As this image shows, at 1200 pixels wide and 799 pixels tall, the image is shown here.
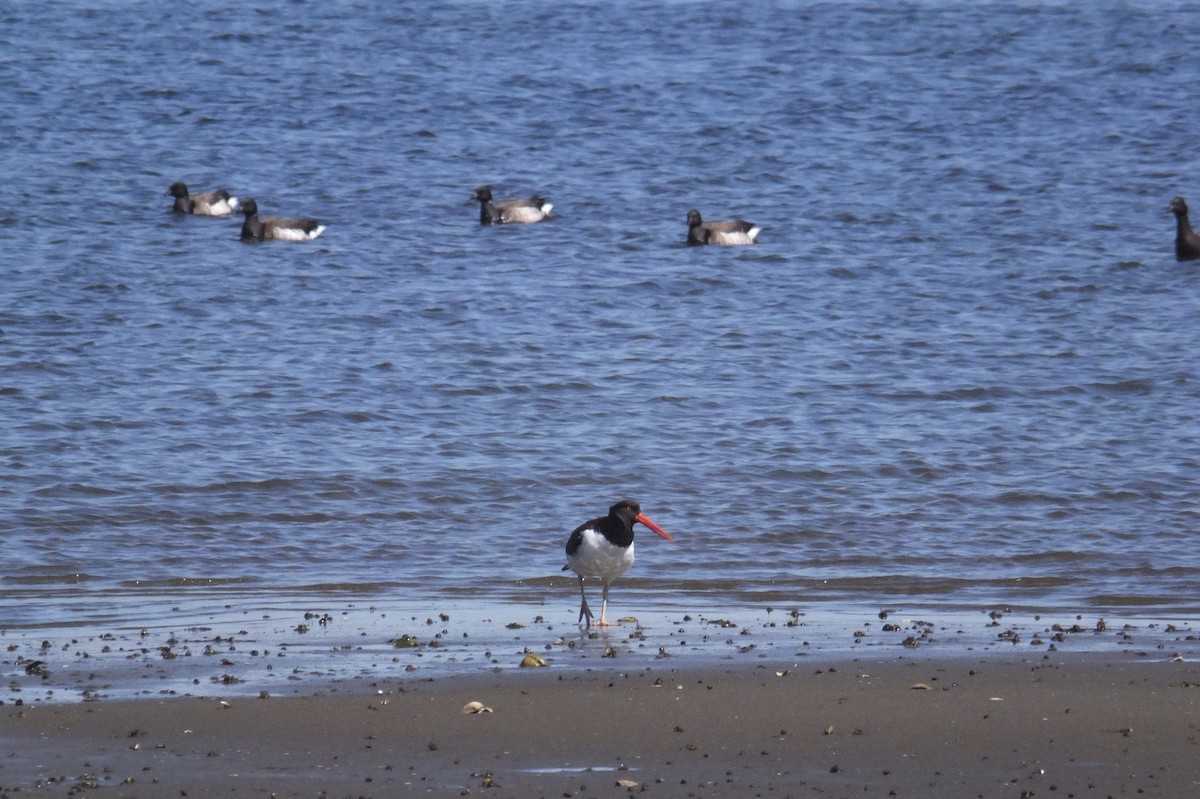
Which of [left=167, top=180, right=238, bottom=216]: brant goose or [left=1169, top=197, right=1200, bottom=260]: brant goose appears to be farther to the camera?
[left=167, top=180, right=238, bottom=216]: brant goose

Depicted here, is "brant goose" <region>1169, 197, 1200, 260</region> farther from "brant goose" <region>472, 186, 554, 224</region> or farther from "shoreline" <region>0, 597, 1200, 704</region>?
"shoreline" <region>0, 597, 1200, 704</region>

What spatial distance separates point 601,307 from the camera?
65.3ft

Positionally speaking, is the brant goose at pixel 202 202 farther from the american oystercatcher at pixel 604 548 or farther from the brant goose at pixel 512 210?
the american oystercatcher at pixel 604 548

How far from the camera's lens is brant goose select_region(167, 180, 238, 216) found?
85.4 feet

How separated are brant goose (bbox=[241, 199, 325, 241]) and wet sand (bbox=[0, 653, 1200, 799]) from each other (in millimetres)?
16918

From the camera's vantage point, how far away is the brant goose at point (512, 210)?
2509 cm

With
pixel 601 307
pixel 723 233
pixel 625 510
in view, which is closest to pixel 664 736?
pixel 625 510

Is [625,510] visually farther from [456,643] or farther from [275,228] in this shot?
[275,228]

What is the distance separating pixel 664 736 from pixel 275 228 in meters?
18.6

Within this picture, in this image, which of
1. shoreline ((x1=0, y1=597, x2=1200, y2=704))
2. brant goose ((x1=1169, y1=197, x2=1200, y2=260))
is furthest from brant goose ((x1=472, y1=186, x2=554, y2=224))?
shoreline ((x1=0, y1=597, x2=1200, y2=704))

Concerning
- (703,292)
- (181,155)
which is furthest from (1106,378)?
(181,155)

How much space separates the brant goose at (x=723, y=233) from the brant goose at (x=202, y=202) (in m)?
8.03

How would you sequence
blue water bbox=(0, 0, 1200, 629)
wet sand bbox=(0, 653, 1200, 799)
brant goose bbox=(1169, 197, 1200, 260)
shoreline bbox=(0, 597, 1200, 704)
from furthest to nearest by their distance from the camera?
brant goose bbox=(1169, 197, 1200, 260) < blue water bbox=(0, 0, 1200, 629) < shoreline bbox=(0, 597, 1200, 704) < wet sand bbox=(0, 653, 1200, 799)

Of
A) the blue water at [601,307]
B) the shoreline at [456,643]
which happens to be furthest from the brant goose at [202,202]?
the shoreline at [456,643]
